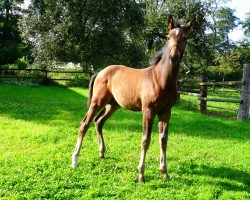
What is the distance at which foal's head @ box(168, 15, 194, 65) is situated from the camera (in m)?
4.12

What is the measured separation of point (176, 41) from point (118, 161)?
2.74 meters

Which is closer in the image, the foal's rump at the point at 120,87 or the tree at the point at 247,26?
the foal's rump at the point at 120,87

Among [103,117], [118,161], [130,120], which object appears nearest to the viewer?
[118,161]

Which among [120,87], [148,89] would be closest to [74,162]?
[120,87]

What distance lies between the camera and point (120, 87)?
17.8 ft

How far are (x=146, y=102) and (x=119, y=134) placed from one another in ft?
10.1

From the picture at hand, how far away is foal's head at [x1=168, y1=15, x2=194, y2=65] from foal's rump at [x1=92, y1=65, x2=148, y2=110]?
102 centimetres

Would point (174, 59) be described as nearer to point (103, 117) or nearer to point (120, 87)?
point (120, 87)

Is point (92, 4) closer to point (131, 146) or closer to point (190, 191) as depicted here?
point (131, 146)

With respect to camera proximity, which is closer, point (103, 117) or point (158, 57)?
point (158, 57)

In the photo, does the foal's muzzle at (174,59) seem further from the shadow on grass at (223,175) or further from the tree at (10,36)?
the tree at (10,36)

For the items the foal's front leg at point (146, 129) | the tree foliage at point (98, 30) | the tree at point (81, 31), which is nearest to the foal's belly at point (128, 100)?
the foal's front leg at point (146, 129)

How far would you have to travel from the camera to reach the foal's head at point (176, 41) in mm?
4117

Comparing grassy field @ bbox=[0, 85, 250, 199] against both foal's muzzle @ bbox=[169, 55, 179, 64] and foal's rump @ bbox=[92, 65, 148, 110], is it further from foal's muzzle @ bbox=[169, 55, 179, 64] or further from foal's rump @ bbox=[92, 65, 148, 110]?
foal's muzzle @ bbox=[169, 55, 179, 64]
